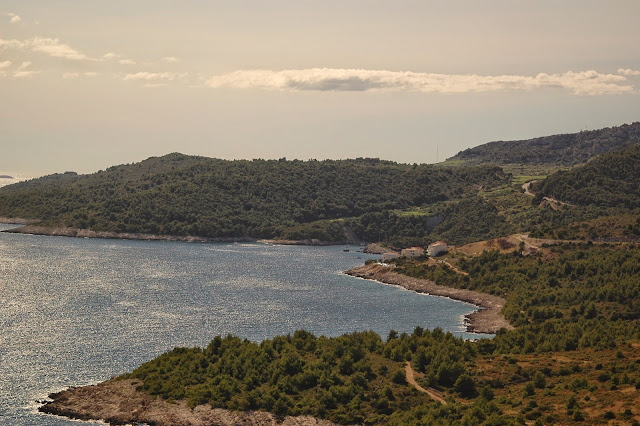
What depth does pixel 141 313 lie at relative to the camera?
455 feet

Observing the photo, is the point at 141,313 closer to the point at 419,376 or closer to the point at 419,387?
the point at 419,376

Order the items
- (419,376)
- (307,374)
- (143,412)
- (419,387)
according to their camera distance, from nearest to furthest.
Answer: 1. (143,412)
2. (419,387)
3. (307,374)
4. (419,376)

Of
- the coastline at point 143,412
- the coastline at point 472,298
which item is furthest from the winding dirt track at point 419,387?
the coastline at point 472,298

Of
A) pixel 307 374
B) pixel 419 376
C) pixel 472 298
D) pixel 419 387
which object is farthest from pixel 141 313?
pixel 472 298

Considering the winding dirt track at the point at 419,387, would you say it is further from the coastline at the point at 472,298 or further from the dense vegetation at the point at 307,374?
the coastline at the point at 472,298

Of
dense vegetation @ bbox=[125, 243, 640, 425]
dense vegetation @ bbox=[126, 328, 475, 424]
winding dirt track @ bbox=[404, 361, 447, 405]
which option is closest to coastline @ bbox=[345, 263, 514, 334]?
dense vegetation @ bbox=[125, 243, 640, 425]

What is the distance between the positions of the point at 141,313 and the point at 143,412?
54007 millimetres

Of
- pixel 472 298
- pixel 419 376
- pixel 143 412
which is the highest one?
pixel 472 298

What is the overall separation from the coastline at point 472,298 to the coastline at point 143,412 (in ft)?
186

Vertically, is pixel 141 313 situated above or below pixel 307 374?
above

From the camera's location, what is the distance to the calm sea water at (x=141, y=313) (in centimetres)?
10075

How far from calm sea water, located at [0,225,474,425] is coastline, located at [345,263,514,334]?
9.07 feet

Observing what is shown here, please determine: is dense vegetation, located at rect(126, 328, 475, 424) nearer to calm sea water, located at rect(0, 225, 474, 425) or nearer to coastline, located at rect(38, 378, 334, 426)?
coastline, located at rect(38, 378, 334, 426)

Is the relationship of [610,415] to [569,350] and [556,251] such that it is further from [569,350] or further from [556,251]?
[556,251]
